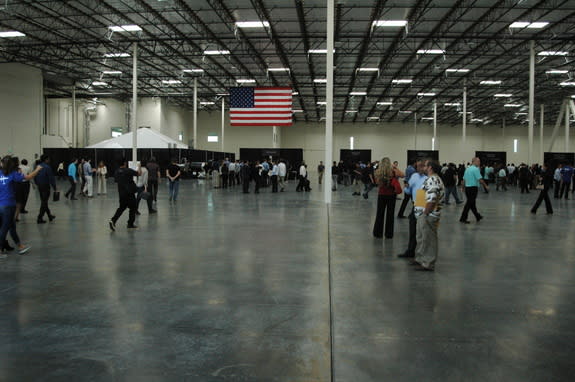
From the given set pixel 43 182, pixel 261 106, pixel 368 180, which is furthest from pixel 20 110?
pixel 368 180

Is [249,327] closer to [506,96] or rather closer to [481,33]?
[481,33]

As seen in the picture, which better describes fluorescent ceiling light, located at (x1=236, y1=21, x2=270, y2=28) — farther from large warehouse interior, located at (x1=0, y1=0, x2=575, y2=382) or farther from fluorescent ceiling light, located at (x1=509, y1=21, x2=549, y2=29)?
fluorescent ceiling light, located at (x1=509, y1=21, x2=549, y2=29)

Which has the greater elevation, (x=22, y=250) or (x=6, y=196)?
(x=6, y=196)

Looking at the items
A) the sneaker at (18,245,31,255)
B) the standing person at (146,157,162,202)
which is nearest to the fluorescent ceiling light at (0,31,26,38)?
the standing person at (146,157,162,202)

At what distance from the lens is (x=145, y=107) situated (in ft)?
146

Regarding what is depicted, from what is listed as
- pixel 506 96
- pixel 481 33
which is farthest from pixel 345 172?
pixel 506 96

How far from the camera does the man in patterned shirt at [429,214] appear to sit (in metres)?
6.30

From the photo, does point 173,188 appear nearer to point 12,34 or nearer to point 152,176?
point 152,176

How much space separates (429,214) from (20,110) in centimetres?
3194

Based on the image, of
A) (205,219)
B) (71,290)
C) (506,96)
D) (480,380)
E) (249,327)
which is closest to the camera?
(480,380)

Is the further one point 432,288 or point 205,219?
point 205,219

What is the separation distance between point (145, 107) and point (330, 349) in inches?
1731

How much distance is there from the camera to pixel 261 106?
19328 millimetres

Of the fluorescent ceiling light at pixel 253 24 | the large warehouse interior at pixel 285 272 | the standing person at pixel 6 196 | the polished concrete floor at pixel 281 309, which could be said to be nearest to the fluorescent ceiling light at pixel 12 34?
the large warehouse interior at pixel 285 272
